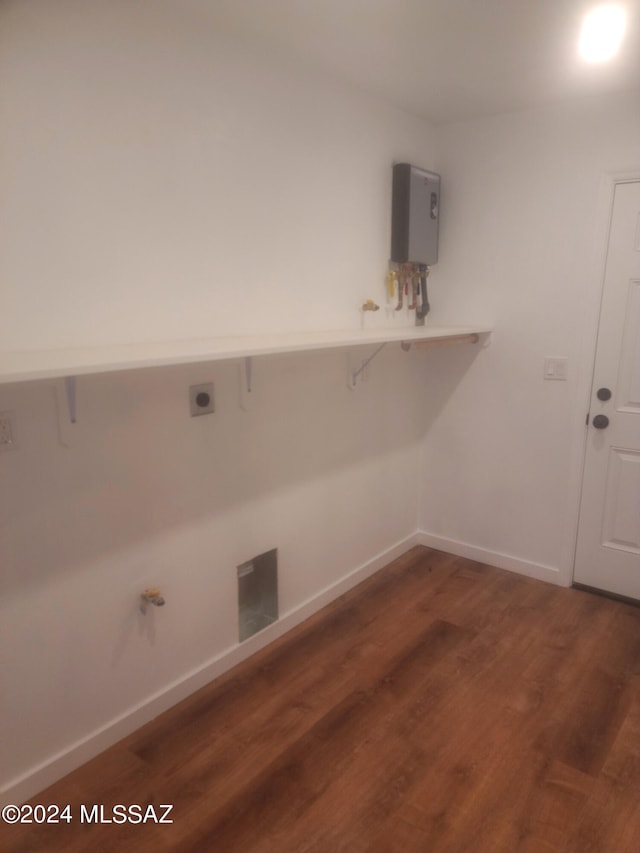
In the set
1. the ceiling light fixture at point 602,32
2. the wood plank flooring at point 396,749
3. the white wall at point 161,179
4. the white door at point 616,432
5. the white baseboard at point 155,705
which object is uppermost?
the ceiling light fixture at point 602,32

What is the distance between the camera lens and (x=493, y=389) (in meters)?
3.01

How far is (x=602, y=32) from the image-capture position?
1818 millimetres

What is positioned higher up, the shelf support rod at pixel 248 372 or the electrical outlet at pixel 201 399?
the shelf support rod at pixel 248 372

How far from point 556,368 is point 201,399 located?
1829 millimetres

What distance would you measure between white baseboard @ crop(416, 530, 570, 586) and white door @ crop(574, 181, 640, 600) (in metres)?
0.13

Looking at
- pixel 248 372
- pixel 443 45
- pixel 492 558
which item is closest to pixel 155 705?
pixel 248 372

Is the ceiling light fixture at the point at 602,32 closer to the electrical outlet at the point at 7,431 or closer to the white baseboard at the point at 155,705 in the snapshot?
Result: the electrical outlet at the point at 7,431

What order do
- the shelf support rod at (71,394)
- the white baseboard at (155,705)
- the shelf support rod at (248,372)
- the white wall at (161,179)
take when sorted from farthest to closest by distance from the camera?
the shelf support rod at (248,372) < the white baseboard at (155,705) < the shelf support rod at (71,394) < the white wall at (161,179)

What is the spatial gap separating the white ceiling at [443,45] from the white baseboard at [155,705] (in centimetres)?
229

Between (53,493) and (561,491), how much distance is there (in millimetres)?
2409

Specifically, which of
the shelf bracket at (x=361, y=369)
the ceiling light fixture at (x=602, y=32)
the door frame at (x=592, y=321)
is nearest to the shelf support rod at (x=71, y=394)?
the shelf bracket at (x=361, y=369)

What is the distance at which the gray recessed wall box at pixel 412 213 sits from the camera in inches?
105

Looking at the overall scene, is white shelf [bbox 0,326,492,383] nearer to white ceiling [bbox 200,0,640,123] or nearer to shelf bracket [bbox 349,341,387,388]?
shelf bracket [bbox 349,341,387,388]

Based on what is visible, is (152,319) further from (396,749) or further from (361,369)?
(396,749)
